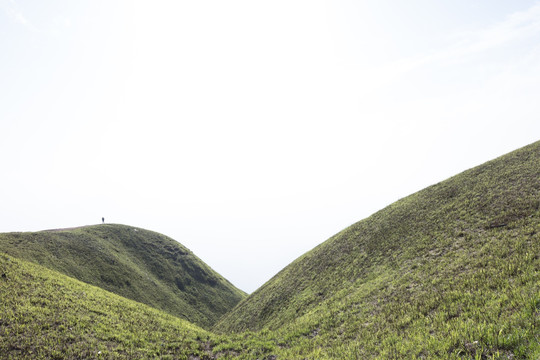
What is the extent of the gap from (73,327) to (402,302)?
26688 mm

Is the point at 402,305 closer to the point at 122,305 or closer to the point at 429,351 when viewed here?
the point at 429,351

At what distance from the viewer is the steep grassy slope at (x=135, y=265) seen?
50812 mm

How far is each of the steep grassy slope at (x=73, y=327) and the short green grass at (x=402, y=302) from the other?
→ 4.2 inches

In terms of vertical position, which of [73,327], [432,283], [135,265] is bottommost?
[432,283]

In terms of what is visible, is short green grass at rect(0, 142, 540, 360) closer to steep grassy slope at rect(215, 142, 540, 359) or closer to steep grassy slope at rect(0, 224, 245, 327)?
steep grassy slope at rect(215, 142, 540, 359)

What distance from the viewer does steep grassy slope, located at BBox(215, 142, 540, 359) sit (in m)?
11.6

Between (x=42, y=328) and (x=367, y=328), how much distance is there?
24.8 metres

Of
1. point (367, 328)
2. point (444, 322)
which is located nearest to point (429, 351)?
point (444, 322)

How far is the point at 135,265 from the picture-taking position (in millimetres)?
66250

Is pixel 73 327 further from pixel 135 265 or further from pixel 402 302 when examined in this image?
pixel 135 265

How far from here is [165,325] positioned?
79.0ft

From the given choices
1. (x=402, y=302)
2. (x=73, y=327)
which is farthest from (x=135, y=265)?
(x=402, y=302)

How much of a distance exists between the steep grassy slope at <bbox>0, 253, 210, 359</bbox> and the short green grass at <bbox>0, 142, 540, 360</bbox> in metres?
0.11

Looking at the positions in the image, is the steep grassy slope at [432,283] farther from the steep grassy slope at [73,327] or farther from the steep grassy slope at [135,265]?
the steep grassy slope at [135,265]
